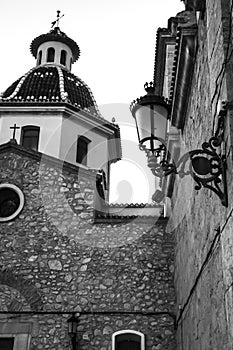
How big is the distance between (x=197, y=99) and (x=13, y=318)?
680 cm

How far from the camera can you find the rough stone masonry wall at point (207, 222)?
4004mm

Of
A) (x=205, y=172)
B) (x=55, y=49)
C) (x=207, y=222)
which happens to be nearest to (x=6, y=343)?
(x=207, y=222)

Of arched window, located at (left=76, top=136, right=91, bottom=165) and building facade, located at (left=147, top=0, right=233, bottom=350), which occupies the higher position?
arched window, located at (left=76, top=136, right=91, bottom=165)

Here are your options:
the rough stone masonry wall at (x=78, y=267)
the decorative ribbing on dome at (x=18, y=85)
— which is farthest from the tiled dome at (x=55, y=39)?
the rough stone masonry wall at (x=78, y=267)

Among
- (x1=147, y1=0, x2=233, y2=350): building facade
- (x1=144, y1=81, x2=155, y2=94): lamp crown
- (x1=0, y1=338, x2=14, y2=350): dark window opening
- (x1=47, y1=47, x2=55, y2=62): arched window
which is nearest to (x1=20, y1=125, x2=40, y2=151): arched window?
(x1=47, y1=47, x2=55, y2=62): arched window

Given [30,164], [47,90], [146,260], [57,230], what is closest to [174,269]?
[146,260]

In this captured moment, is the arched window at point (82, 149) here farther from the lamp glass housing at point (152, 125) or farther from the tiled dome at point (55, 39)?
the lamp glass housing at point (152, 125)

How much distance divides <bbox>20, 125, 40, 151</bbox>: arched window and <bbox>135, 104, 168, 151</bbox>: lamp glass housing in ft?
35.5

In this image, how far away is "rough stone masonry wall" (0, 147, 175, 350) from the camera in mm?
10195

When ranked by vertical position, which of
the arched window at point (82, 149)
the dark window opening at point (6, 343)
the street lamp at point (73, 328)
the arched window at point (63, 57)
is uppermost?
the arched window at point (63, 57)

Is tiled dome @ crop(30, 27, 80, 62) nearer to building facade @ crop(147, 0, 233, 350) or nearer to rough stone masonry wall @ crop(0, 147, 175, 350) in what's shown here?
rough stone masonry wall @ crop(0, 147, 175, 350)

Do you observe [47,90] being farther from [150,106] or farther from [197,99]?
[150,106]

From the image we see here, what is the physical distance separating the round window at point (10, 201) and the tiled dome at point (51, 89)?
4487mm

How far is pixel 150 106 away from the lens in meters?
4.70
